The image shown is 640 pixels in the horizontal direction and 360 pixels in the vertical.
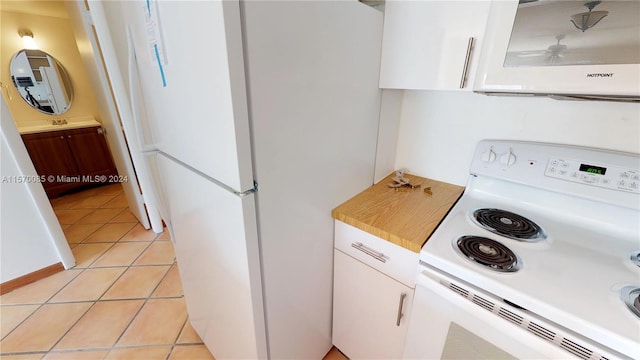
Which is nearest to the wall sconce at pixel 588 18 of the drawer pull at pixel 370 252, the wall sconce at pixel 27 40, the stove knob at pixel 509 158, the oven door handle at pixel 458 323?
the stove knob at pixel 509 158

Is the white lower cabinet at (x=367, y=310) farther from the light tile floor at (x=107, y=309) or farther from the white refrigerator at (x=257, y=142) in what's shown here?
the light tile floor at (x=107, y=309)


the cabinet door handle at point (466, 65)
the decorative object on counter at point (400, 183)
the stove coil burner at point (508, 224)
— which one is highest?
the cabinet door handle at point (466, 65)

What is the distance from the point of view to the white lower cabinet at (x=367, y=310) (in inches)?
42.7

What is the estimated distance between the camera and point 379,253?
1081 millimetres

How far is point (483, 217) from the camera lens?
3.61 feet

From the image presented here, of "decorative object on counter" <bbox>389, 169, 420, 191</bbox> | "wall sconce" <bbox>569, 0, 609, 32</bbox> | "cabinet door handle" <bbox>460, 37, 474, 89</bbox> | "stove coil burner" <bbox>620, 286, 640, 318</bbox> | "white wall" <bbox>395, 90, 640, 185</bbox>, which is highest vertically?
"wall sconce" <bbox>569, 0, 609, 32</bbox>

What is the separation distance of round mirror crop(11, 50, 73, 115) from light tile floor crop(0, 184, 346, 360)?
→ 214cm

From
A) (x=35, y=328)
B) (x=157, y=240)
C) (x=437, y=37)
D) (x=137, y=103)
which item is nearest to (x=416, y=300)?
(x=437, y=37)

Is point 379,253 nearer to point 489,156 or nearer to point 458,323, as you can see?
point 458,323

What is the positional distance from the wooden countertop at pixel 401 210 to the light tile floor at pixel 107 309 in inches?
36.2

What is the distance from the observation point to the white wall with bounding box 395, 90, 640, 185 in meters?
0.99

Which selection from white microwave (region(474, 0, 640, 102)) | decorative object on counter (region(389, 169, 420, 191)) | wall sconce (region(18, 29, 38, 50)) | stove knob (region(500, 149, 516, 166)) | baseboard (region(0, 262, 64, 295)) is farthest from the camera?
A: wall sconce (region(18, 29, 38, 50))

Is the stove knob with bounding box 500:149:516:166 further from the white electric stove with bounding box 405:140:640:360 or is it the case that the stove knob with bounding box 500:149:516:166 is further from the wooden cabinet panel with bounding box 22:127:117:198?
the wooden cabinet panel with bounding box 22:127:117:198

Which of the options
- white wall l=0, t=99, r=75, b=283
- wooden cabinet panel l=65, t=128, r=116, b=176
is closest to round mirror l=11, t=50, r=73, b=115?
wooden cabinet panel l=65, t=128, r=116, b=176
